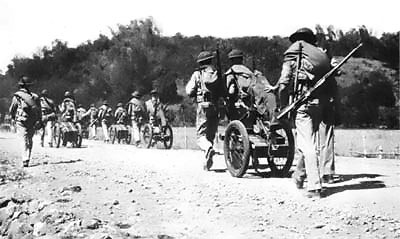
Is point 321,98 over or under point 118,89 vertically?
under

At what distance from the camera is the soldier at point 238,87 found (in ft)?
30.7

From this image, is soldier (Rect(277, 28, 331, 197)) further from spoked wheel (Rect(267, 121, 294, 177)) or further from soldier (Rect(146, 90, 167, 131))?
soldier (Rect(146, 90, 167, 131))

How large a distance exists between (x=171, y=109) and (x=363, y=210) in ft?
94.4

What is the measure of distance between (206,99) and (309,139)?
11.6ft

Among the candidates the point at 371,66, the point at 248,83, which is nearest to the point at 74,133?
the point at 248,83

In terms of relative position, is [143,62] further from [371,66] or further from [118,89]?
[371,66]

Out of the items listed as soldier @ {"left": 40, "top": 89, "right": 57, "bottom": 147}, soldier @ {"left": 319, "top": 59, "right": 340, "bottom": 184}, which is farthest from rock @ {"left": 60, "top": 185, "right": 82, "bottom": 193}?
soldier @ {"left": 40, "top": 89, "right": 57, "bottom": 147}

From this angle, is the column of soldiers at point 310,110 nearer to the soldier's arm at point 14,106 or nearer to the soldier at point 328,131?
the soldier at point 328,131

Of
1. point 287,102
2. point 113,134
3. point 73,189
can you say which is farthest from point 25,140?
point 113,134

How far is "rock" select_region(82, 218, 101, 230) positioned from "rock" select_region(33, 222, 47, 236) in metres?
1.00

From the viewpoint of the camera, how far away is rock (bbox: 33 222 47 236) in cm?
751

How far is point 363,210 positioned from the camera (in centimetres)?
609

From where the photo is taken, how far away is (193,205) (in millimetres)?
7195

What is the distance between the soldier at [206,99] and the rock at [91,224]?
3.67 m
